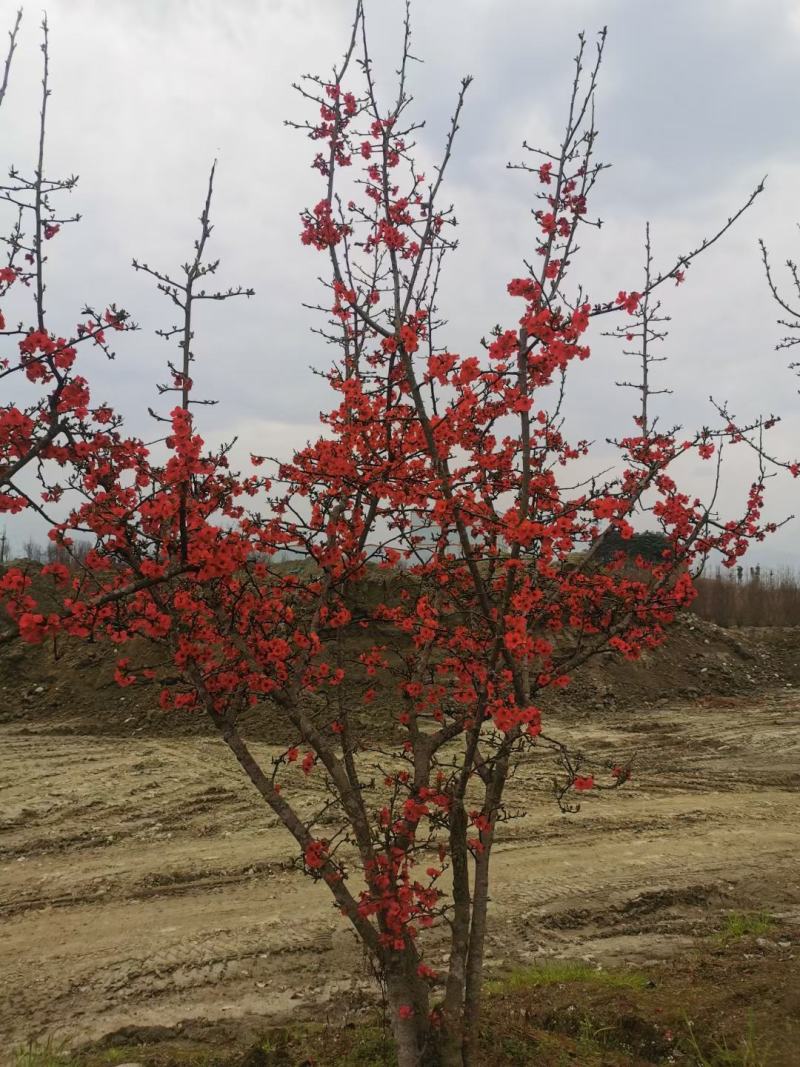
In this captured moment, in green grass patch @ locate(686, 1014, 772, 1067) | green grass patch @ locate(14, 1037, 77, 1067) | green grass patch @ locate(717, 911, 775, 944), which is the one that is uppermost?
green grass patch @ locate(686, 1014, 772, 1067)

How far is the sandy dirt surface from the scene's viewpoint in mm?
4574

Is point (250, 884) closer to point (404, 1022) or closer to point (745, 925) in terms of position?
point (404, 1022)

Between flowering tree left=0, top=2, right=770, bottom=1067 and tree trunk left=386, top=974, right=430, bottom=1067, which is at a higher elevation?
flowering tree left=0, top=2, right=770, bottom=1067

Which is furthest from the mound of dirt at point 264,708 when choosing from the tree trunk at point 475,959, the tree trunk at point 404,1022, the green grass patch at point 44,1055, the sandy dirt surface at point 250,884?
the tree trunk at point 475,959

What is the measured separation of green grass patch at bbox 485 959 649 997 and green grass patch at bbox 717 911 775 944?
965 millimetres

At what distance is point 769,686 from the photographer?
1564 centimetres

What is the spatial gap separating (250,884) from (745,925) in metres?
3.78

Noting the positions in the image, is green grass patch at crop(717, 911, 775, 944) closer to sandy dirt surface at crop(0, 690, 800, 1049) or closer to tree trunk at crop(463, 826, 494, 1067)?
sandy dirt surface at crop(0, 690, 800, 1049)

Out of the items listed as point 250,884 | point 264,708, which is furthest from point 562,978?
point 264,708

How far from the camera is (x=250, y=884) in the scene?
6.07 meters

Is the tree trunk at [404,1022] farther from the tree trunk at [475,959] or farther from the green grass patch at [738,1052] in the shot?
the green grass patch at [738,1052]

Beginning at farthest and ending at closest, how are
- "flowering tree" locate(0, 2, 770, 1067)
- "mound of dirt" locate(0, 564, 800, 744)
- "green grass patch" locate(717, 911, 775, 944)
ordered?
"mound of dirt" locate(0, 564, 800, 744) → "green grass patch" locate(717, 911, 775, 944) → "flowering tree" locate(0, 2, 770, 1067)

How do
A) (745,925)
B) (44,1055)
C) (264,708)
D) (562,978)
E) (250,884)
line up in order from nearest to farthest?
(44,1055) → (562,978) → (745,925) → (250,884) → (264,708)

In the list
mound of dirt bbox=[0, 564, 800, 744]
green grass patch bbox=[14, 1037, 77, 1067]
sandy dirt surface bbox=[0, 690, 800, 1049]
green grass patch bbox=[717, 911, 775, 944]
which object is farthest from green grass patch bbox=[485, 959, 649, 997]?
mound of dirt bbox=[0, 564, 800, 744]
